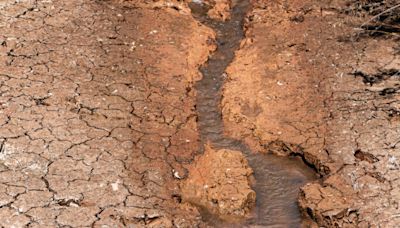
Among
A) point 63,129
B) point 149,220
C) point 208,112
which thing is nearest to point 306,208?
point 149,220

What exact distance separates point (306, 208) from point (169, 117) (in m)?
1.26

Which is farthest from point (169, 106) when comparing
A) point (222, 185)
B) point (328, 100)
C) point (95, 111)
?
point (328, 100)

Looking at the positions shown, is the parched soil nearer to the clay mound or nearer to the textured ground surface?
the clay mound

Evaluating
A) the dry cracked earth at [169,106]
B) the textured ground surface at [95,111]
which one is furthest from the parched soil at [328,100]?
the textured ground surface at [95,111]

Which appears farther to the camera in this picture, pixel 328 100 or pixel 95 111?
pixel 328 100

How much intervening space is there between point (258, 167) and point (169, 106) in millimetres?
831

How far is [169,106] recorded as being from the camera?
5.05 meters

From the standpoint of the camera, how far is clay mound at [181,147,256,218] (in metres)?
4.22

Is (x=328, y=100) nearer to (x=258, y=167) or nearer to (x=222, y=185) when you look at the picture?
A: (x=258, y=167)

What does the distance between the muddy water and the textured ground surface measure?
13 cm

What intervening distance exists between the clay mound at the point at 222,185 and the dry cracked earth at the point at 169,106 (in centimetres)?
4

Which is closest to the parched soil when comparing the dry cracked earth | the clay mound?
the dry cracked earth

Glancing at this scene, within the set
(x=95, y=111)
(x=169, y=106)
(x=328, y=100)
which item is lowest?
(x=95, y=111)

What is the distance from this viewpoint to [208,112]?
523 centimetres
